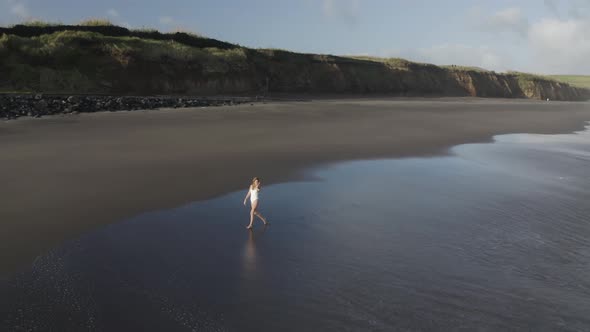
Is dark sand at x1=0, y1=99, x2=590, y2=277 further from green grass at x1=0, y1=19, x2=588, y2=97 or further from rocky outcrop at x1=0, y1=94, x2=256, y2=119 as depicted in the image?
green grass at x1=0, y1=19, x2=588, y2=97

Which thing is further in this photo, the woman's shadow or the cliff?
the cliff

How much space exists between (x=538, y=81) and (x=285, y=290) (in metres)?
89.9

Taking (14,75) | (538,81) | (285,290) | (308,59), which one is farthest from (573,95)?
(285,290)

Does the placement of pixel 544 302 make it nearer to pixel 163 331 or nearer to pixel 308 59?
pixel 163 331

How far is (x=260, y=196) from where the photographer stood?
9.98 m

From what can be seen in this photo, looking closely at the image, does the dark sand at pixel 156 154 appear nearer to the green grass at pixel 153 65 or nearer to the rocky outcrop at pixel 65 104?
the rocky outcrop at pixel 65 104

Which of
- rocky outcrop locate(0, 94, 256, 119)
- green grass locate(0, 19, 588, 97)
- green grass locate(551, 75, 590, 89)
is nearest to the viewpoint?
rocky outcrop locate(0, 94, 256, 119)

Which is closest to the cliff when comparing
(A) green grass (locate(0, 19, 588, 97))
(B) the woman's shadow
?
(A) green grass (locate(0, 19, 588, 97))

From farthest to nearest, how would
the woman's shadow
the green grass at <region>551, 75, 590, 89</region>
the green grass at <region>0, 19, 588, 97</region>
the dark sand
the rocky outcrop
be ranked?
the green grass at <region>551, 75, 590, 89</region> < the green grass at <region>0, 19, 588, 97</region> < the rocky outcrop < the dark sand < the woman's shadow

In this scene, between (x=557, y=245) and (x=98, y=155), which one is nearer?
(x=557, y=245)

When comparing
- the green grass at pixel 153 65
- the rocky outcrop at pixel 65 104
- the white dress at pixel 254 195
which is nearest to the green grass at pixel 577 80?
the green grass at pixel 153 65

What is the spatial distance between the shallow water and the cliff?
25706 mm

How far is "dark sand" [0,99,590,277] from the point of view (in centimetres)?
805

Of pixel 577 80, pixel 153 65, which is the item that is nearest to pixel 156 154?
pixel 153 65
